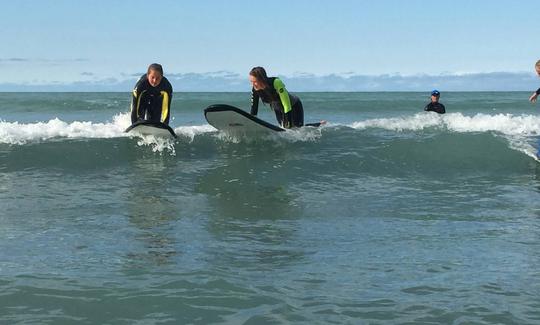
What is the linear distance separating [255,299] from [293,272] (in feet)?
2.00

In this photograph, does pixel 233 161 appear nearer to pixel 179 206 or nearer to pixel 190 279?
pixel 179 206

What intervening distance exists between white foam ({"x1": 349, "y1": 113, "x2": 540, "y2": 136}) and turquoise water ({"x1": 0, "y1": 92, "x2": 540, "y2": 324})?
2.01m

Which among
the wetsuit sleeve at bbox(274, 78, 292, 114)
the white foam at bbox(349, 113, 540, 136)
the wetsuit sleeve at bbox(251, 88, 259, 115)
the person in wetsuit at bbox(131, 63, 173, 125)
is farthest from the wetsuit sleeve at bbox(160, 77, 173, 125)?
the white foam at bbox(349, 113, 540, 136)

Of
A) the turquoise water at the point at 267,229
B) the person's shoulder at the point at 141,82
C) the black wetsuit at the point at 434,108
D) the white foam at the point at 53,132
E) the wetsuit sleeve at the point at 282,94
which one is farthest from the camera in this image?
the black wetsuit at the point at 434,108

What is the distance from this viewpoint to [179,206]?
6.69 m

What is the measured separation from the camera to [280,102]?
35.3 feet

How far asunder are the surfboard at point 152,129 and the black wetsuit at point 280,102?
4.90 feet

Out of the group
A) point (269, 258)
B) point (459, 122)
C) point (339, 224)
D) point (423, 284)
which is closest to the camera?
point (423, 284)

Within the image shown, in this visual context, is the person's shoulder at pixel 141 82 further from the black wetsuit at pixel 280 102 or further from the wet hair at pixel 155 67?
the black wetsuit at pixel 280 102

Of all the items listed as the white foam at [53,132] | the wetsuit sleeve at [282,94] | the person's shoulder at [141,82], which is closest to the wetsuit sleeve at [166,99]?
the person's shoulder at [141,82]

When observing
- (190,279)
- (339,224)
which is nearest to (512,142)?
(339,224)

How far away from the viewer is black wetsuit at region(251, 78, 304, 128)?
1036cm

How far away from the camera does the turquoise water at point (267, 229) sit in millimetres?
3729

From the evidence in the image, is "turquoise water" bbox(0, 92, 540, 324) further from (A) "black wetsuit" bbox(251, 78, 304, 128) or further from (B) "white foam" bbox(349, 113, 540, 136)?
(B) "white foam" bbox(349, 113, 540, 136)
